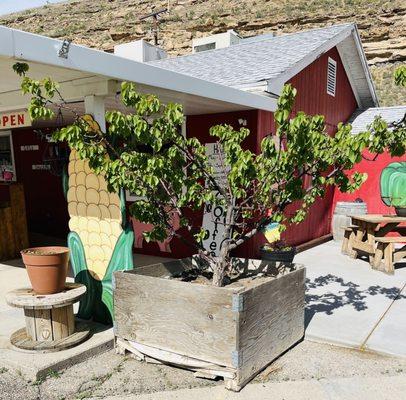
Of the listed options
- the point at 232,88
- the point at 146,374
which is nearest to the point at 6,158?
the point at 232,88

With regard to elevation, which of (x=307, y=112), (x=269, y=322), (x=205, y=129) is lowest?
(x=269, y=322)

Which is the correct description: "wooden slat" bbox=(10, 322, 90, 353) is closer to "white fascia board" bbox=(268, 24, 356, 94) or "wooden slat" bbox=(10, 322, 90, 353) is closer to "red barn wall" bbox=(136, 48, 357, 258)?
"red barn wall" bbox=(136, 48, 357, 258)

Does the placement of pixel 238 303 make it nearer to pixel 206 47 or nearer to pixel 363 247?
pixel 363 247

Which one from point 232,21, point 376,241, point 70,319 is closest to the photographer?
point 70,319

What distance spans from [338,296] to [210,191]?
276 cm

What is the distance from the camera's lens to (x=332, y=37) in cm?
901

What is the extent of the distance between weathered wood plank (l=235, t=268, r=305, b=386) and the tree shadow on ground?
2.35 feet

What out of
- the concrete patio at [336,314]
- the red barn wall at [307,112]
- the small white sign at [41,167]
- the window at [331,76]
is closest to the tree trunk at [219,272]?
the concrete patio at [336,314]

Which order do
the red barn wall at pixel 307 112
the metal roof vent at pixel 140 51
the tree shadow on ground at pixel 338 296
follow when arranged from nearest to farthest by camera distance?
the tree shadow on ground at pixel 338 296 < the red barn wall at pixel 307 112 < the metal roof vent at pixel 140 51

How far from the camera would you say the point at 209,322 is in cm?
332

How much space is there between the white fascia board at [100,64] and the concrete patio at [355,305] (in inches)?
121

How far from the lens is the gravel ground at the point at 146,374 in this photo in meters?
3.23

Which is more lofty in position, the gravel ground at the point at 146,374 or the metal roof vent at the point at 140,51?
the metal roof vent at the point at 140,51

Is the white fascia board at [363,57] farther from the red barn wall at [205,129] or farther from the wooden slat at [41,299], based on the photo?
the wooden slat at [41,299]
